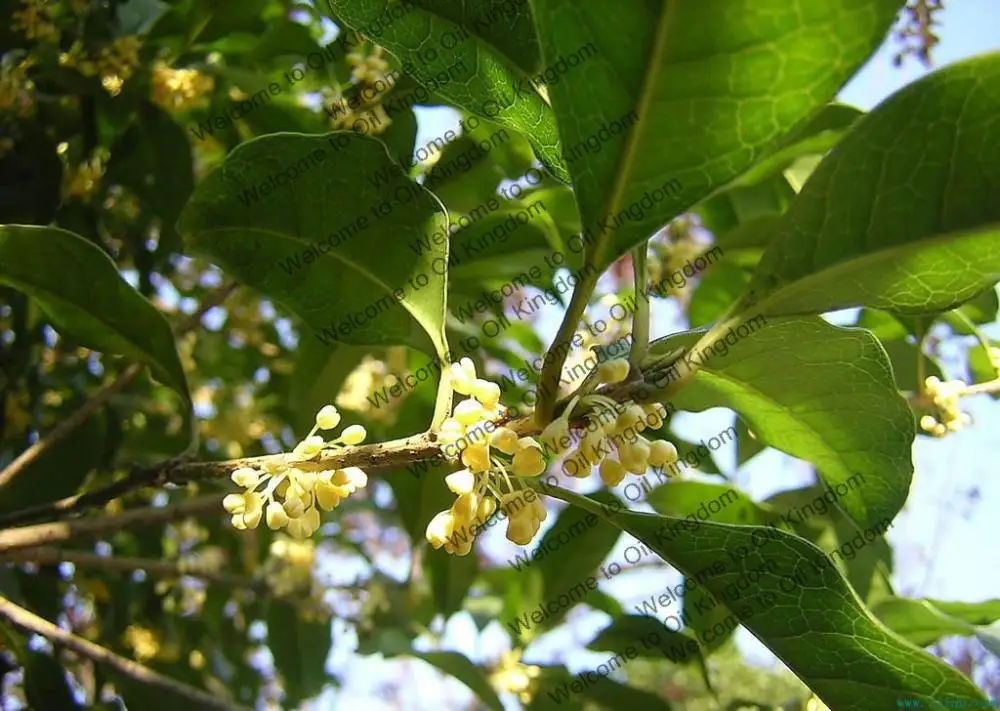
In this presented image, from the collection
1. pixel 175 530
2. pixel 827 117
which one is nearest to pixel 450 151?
pixel 827 117

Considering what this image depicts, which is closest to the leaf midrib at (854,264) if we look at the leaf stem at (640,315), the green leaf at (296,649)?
the leaf stem at (640,315)

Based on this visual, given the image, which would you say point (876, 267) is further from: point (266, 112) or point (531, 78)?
point (266, 112)

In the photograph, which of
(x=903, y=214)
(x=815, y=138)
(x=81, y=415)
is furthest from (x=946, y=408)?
(x=81, y=415)

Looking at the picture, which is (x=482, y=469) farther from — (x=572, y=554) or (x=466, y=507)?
(x=572, y=554)

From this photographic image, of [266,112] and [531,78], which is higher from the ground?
[531,78]

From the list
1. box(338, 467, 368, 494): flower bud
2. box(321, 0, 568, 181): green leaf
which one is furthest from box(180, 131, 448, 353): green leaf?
box(338, 467, 368, 494): flower bud

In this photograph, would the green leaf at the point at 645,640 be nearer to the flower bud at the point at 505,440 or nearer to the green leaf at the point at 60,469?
the flower bud at the point at 505,440

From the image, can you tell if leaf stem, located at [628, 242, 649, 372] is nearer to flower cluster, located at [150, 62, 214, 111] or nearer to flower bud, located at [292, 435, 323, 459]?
flower bud, located at [292, 435, 323, 459]
